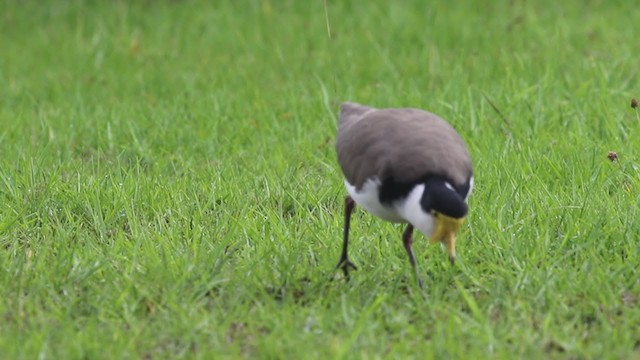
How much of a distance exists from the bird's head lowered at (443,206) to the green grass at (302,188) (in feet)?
1.03

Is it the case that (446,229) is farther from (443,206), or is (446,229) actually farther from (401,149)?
(401,149)

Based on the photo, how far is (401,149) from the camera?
14.0 feet

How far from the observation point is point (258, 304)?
14.1ft

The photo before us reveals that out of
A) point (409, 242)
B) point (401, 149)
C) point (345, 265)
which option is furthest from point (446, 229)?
point (345, 265)

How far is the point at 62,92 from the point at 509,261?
4.50 m

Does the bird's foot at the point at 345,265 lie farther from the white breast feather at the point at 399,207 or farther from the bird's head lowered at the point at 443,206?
the bird's head lowered at the point at 443,206

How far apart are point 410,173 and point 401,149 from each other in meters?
0.13

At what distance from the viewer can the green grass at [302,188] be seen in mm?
4145

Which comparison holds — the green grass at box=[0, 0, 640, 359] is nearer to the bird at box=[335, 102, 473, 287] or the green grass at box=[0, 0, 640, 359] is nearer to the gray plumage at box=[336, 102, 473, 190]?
the bird at box=[335, 102, 473, 287]

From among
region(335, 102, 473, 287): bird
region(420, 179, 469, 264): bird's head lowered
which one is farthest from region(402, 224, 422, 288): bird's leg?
region(420, 179, 469, 264): bird's head lowered

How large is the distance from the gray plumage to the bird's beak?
0.16m

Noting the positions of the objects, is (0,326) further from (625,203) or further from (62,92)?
(62,92)

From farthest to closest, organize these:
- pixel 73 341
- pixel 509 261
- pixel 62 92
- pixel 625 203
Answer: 1. pixel 62 92
2. pixel 625 203
3. pixel 509 261
4. pixel 73 341

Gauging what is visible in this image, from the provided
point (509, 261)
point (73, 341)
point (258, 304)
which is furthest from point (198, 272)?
point (509, 261)
